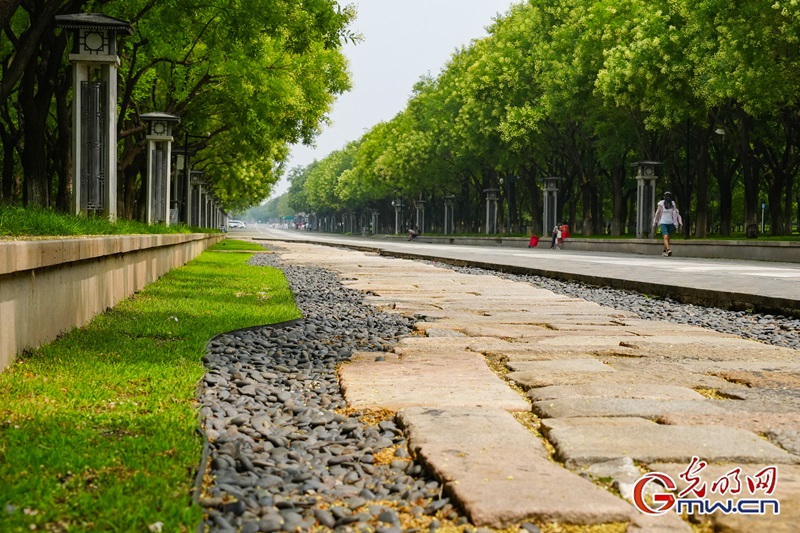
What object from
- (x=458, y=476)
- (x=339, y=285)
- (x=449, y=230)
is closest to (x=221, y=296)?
(x=339, y=285)

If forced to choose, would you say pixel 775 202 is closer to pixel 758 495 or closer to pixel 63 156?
pixel 63 156

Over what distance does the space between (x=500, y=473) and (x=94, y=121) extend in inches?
414

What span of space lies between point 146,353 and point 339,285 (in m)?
7.67

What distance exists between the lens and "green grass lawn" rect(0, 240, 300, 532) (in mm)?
2539

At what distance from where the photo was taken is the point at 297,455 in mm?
3396

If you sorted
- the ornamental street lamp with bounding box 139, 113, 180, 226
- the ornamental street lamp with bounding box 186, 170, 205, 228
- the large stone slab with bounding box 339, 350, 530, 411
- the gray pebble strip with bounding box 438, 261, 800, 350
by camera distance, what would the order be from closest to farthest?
the large stone slab with bounding box 339, 350, 530, 411
the gray pebble strip with bounding box 438, 261, 800, 350
the ornamental street lamp with bounding box 139, 113, 180, 226
the ornamental street lamp with bounding box 186, 170, 205, 228

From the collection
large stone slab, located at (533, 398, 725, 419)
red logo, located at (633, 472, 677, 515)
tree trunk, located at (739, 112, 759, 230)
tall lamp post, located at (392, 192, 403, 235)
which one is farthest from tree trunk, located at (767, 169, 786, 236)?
tall lamp post, located at (392, 192, 403, 235)

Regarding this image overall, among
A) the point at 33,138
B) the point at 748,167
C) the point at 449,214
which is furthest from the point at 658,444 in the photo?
the point at 449,214

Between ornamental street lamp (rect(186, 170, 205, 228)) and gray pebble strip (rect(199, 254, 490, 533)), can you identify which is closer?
gray pebble strip (rect(199, 254, 490, 533))

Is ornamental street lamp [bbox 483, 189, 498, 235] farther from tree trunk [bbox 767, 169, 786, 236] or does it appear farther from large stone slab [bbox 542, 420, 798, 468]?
large stone slab [bbox 542, 420, 798, 468]

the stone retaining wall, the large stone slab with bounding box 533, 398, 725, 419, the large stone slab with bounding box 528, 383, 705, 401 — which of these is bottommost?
the large stone slab with bounding box 528, 383, 705, 401

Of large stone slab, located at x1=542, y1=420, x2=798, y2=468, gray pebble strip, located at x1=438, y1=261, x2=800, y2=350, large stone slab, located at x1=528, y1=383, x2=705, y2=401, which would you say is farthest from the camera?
gray pebble strip, located at x1=438, y1=261, x2=800, y2=350

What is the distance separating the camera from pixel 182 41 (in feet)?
67.9

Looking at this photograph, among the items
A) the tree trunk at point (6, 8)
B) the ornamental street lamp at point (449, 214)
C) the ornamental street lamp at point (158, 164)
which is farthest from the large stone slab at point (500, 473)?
the ornamental street lamp at point (449, 214)
